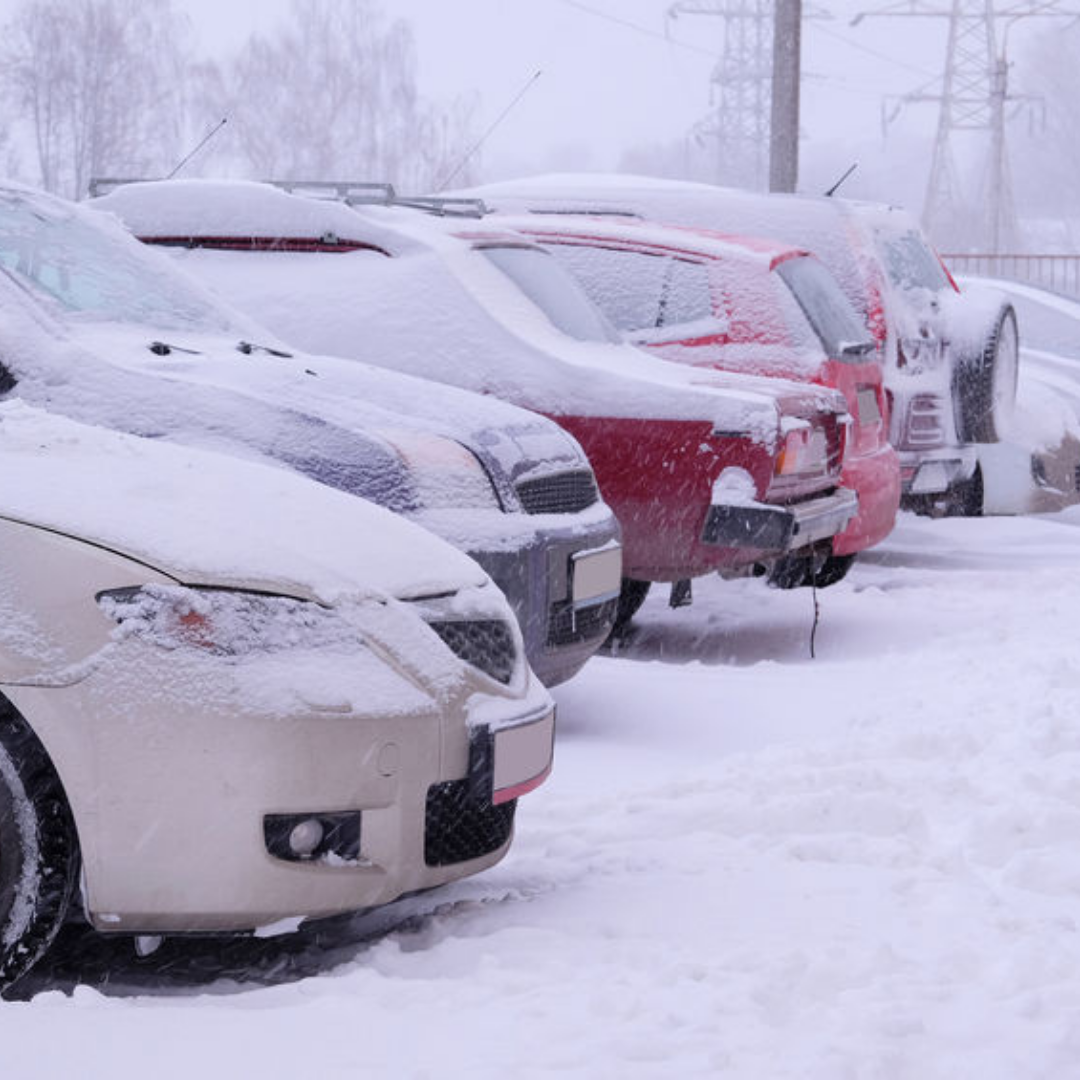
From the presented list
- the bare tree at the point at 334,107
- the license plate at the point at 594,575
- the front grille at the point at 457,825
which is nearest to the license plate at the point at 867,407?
the license plate at the point at 594,575

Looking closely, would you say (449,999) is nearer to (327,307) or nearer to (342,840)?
(342,840)

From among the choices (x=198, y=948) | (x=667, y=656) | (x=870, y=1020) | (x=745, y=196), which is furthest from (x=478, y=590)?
(x=745, y=196)

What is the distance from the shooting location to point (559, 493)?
239 inches

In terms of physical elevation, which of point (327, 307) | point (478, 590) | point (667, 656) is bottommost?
point (667, 656)

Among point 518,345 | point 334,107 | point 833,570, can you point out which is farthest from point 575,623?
point 334,107

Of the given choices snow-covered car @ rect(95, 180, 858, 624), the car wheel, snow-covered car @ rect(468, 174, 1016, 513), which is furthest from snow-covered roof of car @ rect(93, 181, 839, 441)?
snow-covered car @ rect(468, 174, 1016, 513)

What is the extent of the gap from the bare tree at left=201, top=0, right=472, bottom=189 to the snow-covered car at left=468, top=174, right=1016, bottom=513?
53856 mm

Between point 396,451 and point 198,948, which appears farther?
point 396,451

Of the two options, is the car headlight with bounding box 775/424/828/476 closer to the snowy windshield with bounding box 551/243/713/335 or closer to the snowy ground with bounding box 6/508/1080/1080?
the snowy ground with bounding box 6/508/1080/1080

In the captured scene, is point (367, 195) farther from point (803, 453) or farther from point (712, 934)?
point (712, 934)

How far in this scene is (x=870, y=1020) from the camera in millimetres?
3471

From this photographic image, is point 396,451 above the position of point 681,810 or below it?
above

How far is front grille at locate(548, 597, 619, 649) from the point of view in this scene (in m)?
5.86

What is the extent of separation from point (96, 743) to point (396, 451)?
198cm
